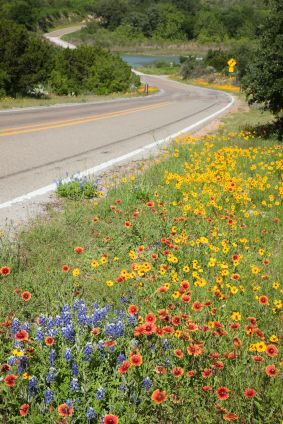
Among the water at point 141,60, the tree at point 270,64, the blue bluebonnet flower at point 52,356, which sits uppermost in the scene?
the water at point 141,60

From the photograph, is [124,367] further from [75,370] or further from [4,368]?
[4,368]

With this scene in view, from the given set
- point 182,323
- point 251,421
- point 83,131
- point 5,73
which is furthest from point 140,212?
point 5,73

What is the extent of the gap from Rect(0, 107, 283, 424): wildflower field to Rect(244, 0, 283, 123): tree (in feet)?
22.7

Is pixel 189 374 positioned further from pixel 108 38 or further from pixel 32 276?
pixel 108 38

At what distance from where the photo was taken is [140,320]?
2689 millimetres

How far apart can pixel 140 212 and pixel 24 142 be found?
5.93 metres

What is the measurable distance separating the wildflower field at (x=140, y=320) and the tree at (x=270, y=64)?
22.7ft

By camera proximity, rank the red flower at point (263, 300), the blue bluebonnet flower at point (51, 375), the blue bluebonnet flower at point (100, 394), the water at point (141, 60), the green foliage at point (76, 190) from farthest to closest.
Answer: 1. the water at point (141, 60)
2. the green foliage at point (76, 190)
3. the red flower at point (263, 300)
4. the blue bluebonnet flower at point (51, 375)
5. the blue bluebonnet flower at point (100, 394)

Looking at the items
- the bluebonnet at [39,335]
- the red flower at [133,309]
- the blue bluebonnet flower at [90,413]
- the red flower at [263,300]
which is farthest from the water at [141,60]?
the blue bluebonnet flower at [90,413]

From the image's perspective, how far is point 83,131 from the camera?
1266 cm

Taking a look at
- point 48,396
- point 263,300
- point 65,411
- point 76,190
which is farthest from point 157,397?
point 76,190

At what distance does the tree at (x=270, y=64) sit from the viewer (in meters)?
11.3

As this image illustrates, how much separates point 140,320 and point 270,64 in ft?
35.5

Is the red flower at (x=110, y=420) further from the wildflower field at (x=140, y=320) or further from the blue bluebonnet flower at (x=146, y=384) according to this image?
the blue bluebonnet flower at (x=146, y=384)
